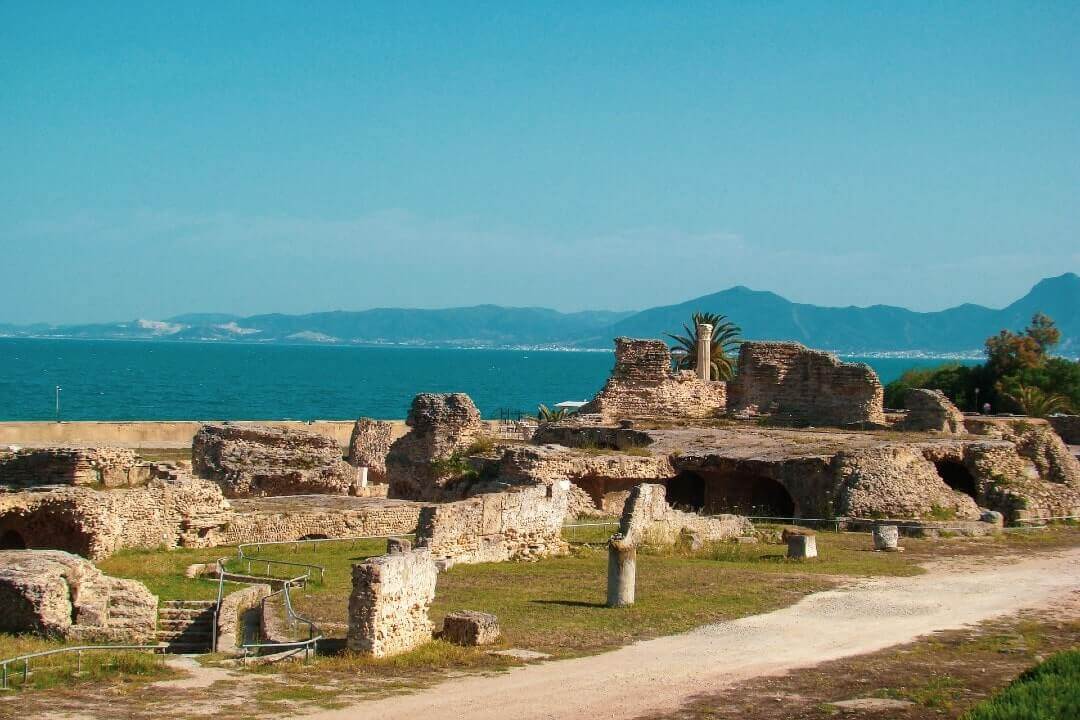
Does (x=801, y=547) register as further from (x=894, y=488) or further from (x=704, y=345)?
(x=704, y=345)

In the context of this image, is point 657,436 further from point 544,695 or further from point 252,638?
point 544,695

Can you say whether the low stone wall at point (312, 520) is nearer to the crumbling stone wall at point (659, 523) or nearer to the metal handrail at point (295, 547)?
the metal handrail at point (295, 547)

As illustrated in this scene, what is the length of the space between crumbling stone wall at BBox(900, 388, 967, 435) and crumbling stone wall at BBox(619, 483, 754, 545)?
13.1m

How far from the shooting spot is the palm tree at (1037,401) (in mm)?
56000

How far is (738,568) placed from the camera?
2341 cm

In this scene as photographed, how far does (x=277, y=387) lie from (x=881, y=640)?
14328cm

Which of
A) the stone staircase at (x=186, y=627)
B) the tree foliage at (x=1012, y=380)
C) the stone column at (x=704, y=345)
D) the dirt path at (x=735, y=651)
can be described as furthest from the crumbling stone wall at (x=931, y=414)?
the stone staircase at (x=186, y=627)

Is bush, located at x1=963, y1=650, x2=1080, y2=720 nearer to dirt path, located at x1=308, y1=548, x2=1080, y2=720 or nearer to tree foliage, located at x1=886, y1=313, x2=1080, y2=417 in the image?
dirt path, located at x1=308, y1=548, x2=1080, y2=720

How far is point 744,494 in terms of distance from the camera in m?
33.9

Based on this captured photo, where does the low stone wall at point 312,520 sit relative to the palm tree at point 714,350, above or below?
below

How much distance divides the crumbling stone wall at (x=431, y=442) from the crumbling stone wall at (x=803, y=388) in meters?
11.3

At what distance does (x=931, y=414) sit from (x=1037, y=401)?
64.8 ft

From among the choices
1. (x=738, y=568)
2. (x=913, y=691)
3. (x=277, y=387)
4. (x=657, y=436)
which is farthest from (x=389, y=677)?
(x=277, y=387)

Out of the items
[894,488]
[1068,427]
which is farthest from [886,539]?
Answer: [1068,427]
